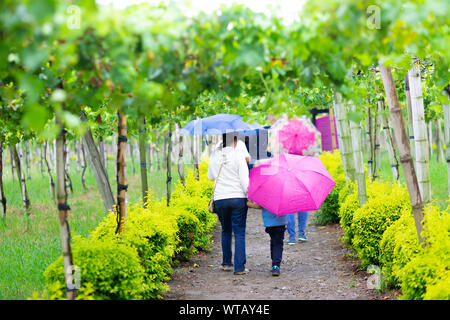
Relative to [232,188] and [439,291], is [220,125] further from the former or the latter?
[439,291]

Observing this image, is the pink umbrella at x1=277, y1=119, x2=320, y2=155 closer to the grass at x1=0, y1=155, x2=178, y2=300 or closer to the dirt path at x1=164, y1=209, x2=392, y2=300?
the dirt path at x1=164, y1=209, x2=392, y2=300

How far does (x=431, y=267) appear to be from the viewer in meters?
3.86

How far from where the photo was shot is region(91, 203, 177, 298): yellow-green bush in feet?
15.4

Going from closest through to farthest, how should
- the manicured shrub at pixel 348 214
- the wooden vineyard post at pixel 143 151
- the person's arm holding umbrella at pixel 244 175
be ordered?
the person's arm holding umbrella at pixel 244 175
the wooden vineyard post at pixel 143 151
the manicured shrub at pixel 348 214

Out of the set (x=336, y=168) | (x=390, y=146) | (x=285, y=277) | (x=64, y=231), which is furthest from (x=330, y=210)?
(x=64, y=231)

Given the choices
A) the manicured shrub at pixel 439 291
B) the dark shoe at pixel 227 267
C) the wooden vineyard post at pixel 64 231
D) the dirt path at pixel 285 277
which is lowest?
the dirt path at pixel 285 277

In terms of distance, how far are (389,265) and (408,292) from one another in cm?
101

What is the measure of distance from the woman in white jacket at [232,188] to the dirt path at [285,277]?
1.39 ft

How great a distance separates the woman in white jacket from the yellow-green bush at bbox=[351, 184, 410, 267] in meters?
1.42

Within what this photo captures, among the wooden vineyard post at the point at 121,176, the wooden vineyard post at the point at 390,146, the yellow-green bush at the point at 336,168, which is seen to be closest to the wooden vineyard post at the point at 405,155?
the wooden vineyard post at the point at 121,176

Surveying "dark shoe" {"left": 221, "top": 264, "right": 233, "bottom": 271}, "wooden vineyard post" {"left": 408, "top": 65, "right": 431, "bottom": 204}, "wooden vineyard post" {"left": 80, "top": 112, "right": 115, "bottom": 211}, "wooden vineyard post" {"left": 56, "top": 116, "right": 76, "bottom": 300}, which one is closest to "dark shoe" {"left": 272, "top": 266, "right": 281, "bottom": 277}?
"dark shoe" {"left": 221, "top": 264, "right": 233, "bottom": 271}

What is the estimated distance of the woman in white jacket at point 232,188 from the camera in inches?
233

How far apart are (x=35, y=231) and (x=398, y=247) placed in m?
6.92

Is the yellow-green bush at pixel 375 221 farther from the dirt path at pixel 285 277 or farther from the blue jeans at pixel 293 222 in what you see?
the blue jeans at pixel 293 222
